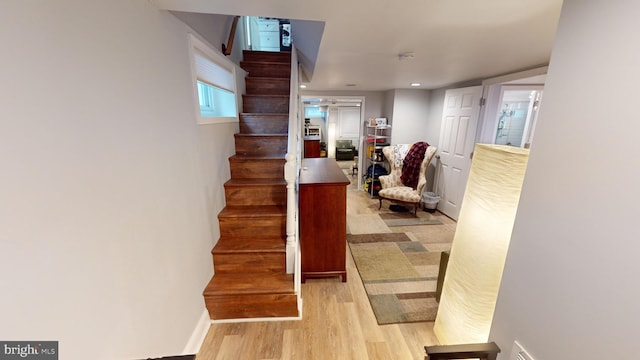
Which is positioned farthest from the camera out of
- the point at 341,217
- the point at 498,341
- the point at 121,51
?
the point at 341,217

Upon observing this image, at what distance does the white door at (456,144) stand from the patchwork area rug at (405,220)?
1.23 ft

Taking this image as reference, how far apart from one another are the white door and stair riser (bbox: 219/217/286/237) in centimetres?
282

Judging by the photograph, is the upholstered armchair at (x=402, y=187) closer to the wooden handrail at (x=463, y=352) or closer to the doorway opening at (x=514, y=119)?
the doorway opening at (x=514, y=119)

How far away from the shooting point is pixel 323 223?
2.16 meters

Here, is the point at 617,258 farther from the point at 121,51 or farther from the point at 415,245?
the point at 415,245

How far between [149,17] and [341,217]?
1.85m

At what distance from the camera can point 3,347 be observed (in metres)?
0.61

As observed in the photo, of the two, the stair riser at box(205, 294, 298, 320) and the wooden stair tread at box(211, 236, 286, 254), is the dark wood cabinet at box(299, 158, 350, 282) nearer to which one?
the wooden stair tread at box(211, 236, 286, 254)

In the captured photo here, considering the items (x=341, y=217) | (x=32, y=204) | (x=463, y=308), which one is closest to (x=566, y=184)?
(x=463, y=308)

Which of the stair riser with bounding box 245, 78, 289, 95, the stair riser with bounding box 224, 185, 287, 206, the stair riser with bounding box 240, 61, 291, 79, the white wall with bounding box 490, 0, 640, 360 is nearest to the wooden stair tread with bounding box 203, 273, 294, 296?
the stair riser with bounding box 224, 185, 287, 206

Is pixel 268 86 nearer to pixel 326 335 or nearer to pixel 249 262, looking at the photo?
pixel 249 262

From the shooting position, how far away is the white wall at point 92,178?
64cm

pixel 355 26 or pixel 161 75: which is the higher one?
pixel 355 26

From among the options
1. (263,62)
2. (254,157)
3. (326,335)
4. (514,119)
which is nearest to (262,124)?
(254,157)
